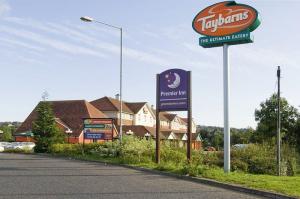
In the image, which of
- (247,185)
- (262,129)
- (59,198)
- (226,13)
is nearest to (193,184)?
(247,185)

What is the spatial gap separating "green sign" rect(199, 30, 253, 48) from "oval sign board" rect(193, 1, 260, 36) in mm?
161

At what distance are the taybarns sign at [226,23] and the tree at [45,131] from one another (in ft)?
81.0

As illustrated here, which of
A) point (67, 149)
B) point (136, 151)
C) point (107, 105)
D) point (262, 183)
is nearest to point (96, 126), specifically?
point (67, 149)

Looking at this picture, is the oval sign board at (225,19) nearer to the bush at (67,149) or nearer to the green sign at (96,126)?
the green sign at (96,126)

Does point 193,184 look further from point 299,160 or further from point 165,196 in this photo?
point 299,160

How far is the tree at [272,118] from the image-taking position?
54797mm

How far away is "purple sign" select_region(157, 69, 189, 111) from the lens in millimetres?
21078

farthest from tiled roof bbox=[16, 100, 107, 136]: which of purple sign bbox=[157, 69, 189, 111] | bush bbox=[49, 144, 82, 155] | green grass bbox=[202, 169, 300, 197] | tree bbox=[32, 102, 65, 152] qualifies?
green grass bbox=[202, 169, 300, 197]

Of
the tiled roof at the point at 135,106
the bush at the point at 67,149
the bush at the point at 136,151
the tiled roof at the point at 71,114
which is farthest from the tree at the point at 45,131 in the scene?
the tiled roof at the point at 135,106

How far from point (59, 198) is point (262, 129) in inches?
1976

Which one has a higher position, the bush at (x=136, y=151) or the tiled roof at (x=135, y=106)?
the tiled roof at (x=135, y=106)

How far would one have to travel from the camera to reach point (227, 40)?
17.9 meters

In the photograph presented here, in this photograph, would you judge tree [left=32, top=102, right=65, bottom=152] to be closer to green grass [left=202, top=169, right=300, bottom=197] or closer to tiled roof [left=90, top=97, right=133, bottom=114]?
green grass [left=202, top=169, right=300, bottom=197]

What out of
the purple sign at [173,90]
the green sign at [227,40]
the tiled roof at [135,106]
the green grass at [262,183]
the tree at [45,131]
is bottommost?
the green grass at [262,183]
